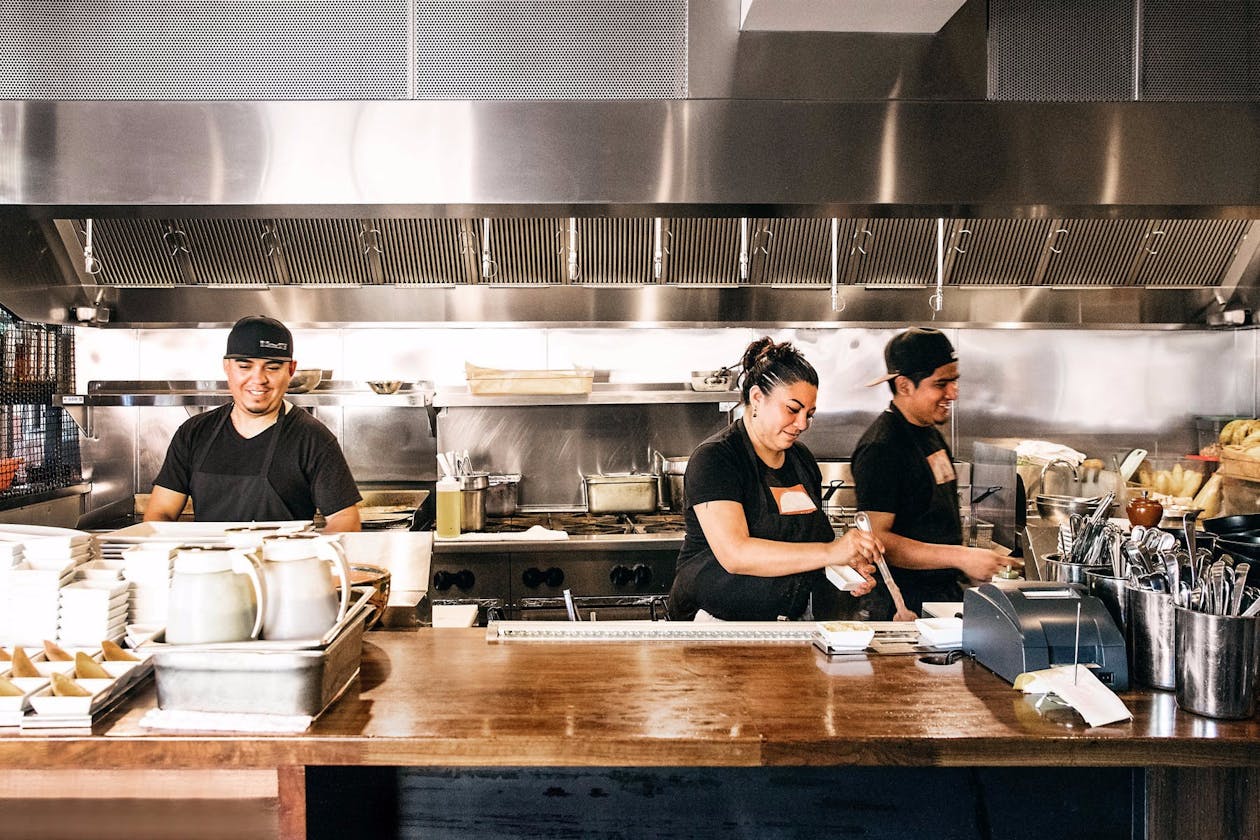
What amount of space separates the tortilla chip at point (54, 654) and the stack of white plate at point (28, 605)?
12cm

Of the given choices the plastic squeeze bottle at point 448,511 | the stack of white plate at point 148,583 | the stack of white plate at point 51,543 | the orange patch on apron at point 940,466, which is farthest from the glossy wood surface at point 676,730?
the plastic squeeze bottle at point 448,511

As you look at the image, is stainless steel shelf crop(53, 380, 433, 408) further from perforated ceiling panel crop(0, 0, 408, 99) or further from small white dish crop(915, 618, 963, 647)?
small white dish crop(915, 618, 963, 647)

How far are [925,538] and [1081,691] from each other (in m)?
1.50

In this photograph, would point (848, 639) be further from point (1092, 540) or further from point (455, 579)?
point (455, 579)

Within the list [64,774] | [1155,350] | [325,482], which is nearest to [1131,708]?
[64,774]

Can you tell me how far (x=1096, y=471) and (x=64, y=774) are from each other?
208 inches

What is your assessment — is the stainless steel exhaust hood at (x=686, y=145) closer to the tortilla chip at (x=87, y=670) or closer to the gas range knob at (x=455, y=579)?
the tortilla chip at (x=87, y=670)

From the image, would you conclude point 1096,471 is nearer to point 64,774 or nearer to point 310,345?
point 310,345

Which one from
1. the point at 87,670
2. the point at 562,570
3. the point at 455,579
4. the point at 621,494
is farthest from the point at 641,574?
the point at 87,670

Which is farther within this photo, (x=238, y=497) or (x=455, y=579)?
(x=455, y=579)

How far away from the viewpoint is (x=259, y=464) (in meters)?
3.45

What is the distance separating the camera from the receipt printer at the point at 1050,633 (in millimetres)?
1885

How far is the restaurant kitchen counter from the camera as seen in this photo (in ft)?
5.29

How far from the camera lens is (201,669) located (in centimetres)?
164
